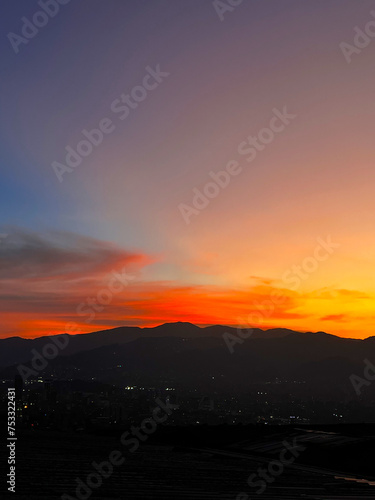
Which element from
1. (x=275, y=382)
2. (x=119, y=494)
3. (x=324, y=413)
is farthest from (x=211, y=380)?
(x=119, y=494)

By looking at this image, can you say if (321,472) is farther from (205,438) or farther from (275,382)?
(275,382)

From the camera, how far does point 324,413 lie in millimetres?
74438

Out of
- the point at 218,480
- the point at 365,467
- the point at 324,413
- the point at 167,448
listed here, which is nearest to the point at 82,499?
the point at 218,480

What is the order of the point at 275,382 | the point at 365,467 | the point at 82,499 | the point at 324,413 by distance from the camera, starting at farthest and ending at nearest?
the point at 275,382 → the point at 324,413 → the point at 365,467 → the point at 82,499

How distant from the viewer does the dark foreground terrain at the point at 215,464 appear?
13.5m

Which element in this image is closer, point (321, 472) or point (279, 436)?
point (321, 472)

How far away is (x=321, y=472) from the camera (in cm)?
2070

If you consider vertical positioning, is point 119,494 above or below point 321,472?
above

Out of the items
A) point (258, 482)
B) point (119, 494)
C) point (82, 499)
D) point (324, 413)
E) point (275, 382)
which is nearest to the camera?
point (82, 499)

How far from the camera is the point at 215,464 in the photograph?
2106cm

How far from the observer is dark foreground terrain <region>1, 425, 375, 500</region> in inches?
531

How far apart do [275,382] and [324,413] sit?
415ft

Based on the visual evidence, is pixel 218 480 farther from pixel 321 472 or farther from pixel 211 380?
pixel 211 380

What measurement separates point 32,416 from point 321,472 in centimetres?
2569
